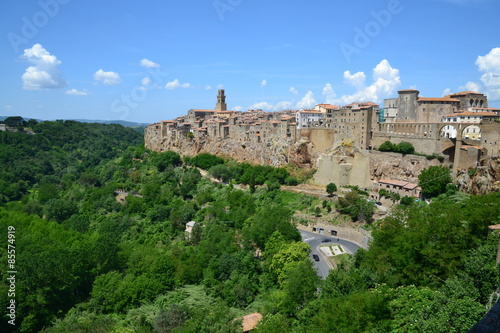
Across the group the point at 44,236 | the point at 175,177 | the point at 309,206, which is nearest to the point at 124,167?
the point at 175,177

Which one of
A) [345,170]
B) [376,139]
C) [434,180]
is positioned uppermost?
[376,139]

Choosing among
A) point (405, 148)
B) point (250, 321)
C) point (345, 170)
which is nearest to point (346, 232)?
point (345, 170)

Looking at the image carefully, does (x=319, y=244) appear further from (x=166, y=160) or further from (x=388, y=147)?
(x=166, y=160)

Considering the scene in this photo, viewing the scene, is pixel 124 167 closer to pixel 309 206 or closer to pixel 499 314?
pixel 309 206

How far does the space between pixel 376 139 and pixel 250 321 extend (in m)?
28.1

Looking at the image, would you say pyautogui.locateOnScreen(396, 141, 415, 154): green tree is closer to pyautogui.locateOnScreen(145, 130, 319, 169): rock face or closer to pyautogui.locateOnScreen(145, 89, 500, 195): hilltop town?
pyautogui.locateOnScreen(145, 89, 500, 195): hilltop town

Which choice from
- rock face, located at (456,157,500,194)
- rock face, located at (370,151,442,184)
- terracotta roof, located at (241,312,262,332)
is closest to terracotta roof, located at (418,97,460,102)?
rock face, located at (370,151,442,184)

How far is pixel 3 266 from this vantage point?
77.3 ft

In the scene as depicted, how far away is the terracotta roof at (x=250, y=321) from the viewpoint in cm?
1634

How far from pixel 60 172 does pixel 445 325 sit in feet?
217

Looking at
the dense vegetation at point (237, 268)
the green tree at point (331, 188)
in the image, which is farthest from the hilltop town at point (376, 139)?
the dense vegetation at point (237, 268)

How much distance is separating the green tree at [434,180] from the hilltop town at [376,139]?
3.10ft

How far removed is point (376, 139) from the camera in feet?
129

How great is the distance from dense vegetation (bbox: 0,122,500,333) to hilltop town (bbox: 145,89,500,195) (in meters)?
4.04
